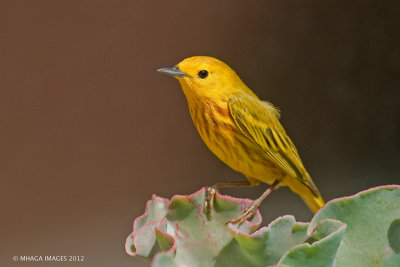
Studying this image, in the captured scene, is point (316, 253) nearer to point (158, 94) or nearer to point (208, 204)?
point (208, 204)

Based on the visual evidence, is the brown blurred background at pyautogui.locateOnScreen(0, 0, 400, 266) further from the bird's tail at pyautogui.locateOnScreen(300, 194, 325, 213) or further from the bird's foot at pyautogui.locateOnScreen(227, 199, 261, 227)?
the bird's foot at pyautogui.locateOnScreen(227, 199, 261, 227)

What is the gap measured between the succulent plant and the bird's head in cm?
26

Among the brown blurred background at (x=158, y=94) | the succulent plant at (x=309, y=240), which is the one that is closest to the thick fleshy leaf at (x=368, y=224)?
the succulent plant at (x=309, y=240)

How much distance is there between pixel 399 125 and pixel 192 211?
A: 0.85m

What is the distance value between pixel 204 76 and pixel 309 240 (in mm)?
295

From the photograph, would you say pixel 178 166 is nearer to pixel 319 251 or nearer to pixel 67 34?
pixel 67 34

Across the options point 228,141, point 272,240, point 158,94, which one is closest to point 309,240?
point 272,240

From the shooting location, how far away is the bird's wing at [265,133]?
55cm

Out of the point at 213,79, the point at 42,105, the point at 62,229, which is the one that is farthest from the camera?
the point at 62,229

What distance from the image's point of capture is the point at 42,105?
117 cm

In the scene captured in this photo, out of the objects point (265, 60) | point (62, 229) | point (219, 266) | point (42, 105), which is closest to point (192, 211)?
point (219, 266)

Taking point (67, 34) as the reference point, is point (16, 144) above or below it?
below

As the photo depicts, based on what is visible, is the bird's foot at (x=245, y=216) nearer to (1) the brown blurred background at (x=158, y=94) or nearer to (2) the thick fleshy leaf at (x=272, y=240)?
(2) the thick fleshy leaf at (x=272, y=240)

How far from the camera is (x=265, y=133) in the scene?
57cm
